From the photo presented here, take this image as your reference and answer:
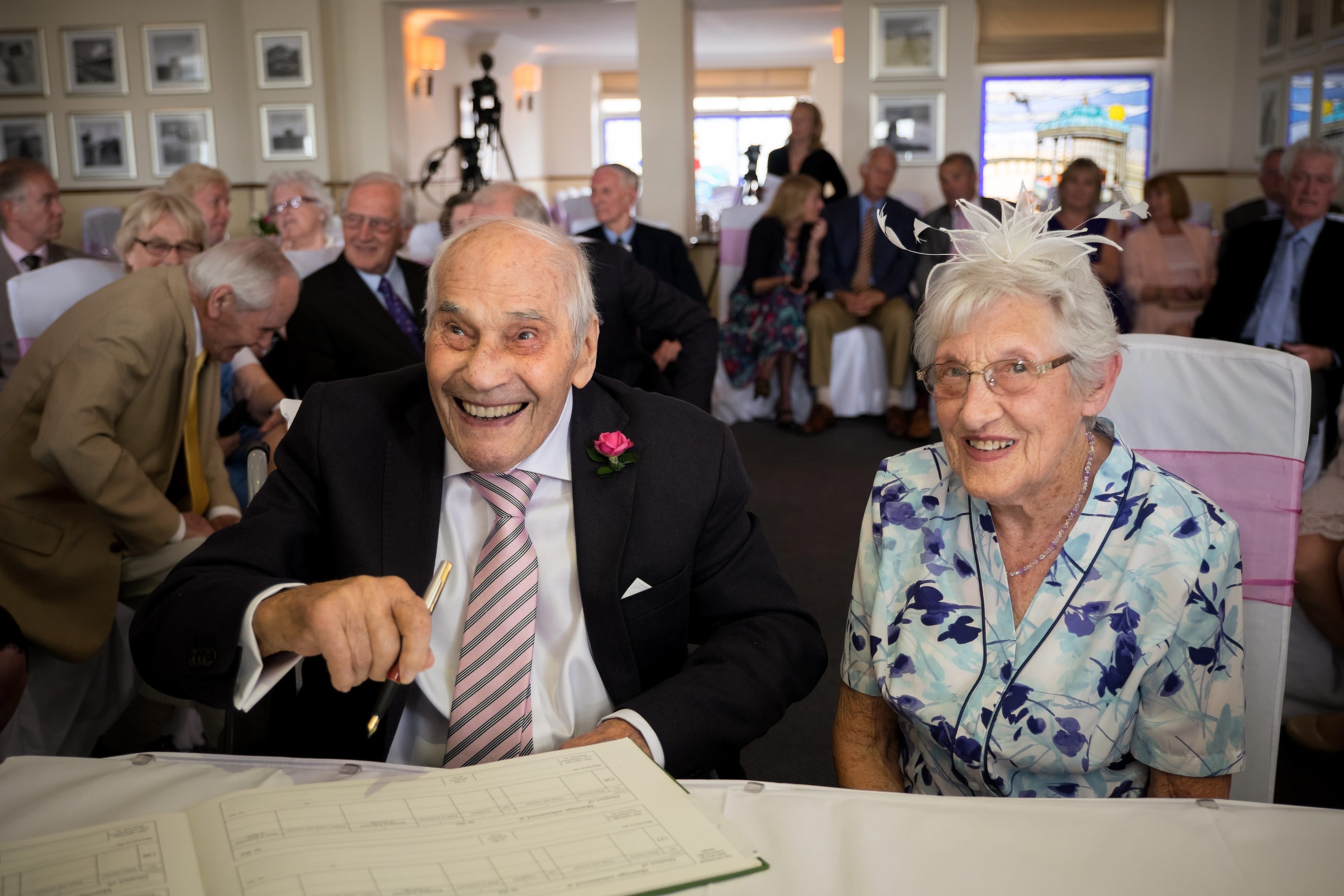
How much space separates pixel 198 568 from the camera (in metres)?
1.40

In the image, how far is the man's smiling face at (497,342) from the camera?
1408mm

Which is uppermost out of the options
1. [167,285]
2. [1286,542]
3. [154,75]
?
[154,75]

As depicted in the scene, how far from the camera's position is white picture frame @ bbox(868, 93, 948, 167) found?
796 centimetres

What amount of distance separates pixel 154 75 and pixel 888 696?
9.25 metres

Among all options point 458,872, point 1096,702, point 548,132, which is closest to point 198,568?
point 458,872

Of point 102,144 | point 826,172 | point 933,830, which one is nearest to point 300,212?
point 826,172

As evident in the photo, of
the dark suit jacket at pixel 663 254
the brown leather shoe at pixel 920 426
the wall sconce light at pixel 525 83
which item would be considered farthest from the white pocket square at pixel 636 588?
the wall sconce light at pixel 525 83

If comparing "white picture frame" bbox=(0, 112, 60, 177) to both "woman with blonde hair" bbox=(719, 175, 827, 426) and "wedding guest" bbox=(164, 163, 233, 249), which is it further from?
"woman with blonde hair" bbox=(719, 175, 827, 426)

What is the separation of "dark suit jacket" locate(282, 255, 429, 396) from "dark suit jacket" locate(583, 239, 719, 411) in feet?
2.08

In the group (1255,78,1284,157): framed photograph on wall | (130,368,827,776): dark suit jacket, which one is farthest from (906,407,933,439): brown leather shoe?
(130,368,827,776): dark suit jacket

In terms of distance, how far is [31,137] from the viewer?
891 cm

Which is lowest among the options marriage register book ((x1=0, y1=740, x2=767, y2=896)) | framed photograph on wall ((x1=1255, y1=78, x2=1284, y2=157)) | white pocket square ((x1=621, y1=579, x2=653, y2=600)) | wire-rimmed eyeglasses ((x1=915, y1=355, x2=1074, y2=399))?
marriage register book ((x1=0, y1=740, x2=767, y2=896))

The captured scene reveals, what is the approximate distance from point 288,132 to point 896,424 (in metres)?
5.49

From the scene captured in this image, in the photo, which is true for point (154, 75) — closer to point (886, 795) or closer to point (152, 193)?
point (152, 193)
